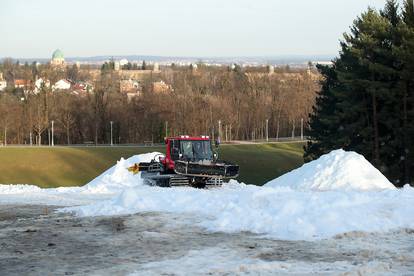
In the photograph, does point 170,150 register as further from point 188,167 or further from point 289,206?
point 289,206

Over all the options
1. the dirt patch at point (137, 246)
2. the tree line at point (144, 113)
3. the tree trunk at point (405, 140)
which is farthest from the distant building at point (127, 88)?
the dirt patch at point (137, 246)

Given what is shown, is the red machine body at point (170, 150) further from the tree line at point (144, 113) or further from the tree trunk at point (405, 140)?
the tree line at point (144, 113)

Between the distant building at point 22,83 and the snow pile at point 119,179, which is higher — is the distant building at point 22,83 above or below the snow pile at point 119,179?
above

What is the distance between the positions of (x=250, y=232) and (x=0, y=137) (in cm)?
8235

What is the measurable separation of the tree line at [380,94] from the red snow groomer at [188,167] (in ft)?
64.3

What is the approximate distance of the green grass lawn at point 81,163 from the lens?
66.4 m

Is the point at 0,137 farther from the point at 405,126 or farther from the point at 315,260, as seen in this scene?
the point at 315,260

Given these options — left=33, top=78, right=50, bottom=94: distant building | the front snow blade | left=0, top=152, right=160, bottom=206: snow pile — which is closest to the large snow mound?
the front snow blade

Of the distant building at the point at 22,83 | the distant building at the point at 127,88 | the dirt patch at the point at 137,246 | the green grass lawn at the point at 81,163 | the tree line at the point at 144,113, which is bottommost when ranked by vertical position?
the green grass lawn at the point at 81,163

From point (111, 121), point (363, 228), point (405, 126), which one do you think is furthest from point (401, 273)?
point (111, 121)

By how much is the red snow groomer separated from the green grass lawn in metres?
37.8

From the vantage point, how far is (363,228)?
12852 mm

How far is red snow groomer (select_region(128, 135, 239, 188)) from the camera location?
24.4m

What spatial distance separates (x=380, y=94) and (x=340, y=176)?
842 inches
